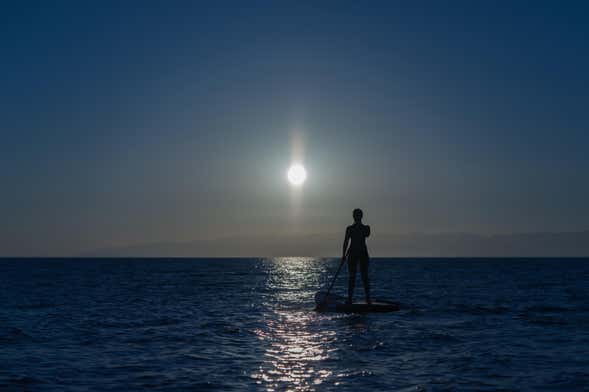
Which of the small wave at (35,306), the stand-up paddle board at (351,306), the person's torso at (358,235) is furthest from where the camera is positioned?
the small wave at (35,306)

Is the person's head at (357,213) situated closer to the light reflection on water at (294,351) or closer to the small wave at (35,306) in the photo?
the light reflection on water at (294,351)

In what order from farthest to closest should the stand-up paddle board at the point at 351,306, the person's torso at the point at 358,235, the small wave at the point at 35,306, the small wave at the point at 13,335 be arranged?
the small wave at the point at 35,306 → the person's torso at the point at 358,235 → the stand-up paddle board at the point at 351,306 → the small wave at the point at 13,335

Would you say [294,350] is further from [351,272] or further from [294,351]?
[351,272]

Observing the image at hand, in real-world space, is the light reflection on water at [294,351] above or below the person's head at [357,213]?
below

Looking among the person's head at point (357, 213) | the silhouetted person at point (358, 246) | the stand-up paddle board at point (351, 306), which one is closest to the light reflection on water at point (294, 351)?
the stand-up paddle board at point (351, 306)

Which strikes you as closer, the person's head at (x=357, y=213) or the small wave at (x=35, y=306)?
the person's head at (x=357, y=213)

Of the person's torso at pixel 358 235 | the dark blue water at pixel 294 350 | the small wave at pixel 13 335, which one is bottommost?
the dark blue water at pixel 294 350

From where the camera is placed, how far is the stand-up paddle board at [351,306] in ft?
75.9

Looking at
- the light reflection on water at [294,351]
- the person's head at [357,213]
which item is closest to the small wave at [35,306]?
the light reflection on water at [294,351]

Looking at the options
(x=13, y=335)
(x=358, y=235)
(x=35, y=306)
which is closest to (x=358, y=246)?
(x=358, y=235)

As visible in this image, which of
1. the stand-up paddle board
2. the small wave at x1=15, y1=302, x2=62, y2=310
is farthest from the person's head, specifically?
the small wave at x1=15, y1=302, x2=62, y2=310

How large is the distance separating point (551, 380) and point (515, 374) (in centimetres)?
70

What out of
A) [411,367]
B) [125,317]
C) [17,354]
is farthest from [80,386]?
[125,317]

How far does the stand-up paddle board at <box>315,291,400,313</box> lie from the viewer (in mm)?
23125
